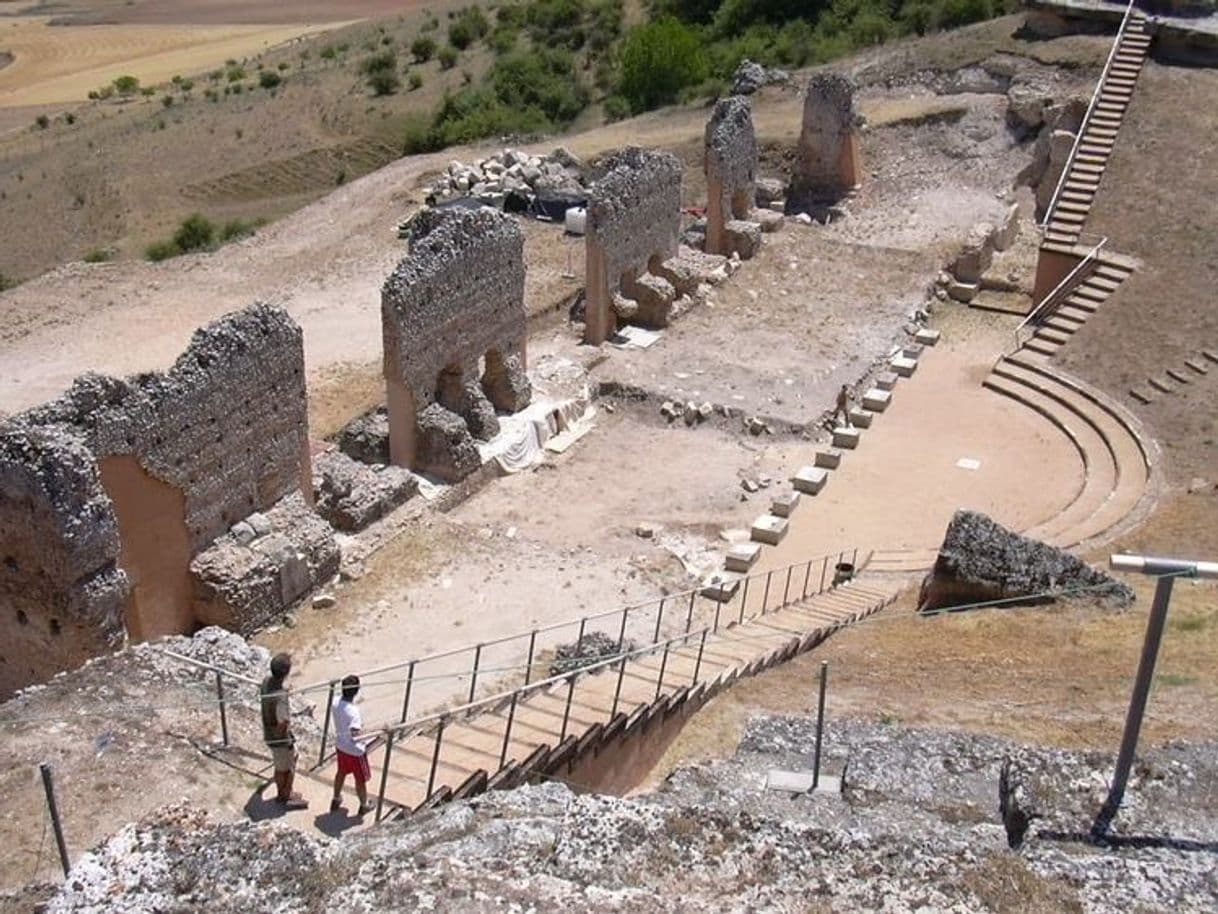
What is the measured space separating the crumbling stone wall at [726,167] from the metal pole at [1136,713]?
24599mm

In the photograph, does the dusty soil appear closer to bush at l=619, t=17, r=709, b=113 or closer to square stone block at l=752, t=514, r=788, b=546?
square stone block at l=752, t=514, r=788, b=546

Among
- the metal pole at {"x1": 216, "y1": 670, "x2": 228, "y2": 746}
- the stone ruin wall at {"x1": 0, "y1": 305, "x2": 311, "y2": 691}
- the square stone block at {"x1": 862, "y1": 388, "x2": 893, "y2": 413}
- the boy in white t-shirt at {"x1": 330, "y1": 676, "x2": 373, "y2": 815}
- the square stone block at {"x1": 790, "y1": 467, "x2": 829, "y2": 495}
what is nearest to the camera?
the boy in white t-shirt at {"x1": 330, "y1": 676, "x2": 373, "y2": 815}

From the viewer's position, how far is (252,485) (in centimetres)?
1845

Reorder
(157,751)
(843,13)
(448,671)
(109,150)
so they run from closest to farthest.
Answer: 1. (157,751)
2. (448,671)
3. (843,13)
4. (109,150)

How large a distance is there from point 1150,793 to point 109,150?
4877cm

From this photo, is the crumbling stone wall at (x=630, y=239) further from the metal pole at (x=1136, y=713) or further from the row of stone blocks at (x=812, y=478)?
the metal pole at (x=1136, y=713)

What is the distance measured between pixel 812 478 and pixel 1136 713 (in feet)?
49.7

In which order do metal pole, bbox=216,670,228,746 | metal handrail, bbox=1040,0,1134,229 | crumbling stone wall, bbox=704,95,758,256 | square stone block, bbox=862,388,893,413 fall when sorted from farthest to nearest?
1. crumbling stone wall, bbox=704,95,758,256
2. metal handrail, bbox=1040,0,1134,229
3. square stone block, bbox=862,388,893,413
4. metal pole, bbox=216,670,228,746

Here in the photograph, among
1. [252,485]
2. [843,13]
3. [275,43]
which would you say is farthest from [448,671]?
[275,43]

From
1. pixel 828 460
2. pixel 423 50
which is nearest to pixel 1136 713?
pixel 828 460

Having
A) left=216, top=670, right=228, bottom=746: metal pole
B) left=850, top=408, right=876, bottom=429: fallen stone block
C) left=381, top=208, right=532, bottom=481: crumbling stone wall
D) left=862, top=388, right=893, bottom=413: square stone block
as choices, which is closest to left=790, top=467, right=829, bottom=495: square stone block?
left=850, top=408, right=876, bottom=429: fallen stone block

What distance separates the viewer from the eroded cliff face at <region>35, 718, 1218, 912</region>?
675 centimetres

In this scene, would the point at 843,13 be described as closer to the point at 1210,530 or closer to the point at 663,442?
the point at 663,442

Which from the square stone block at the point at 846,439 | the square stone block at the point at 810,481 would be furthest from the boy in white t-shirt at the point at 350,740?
the square stone block at the point at 846,439
